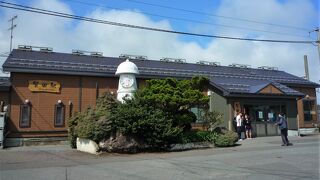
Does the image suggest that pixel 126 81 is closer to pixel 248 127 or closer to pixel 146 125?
pixel 146 125

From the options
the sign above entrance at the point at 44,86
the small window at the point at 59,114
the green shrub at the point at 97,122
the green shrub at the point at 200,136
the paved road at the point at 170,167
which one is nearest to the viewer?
the paved road at the point at 170,167

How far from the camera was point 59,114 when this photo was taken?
77.6 feet

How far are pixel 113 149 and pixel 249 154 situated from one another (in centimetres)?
604

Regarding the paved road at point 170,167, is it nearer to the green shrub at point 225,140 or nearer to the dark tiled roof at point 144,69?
the green shrub at point 225,140

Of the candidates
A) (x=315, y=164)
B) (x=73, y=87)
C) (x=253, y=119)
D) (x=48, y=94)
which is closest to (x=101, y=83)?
(x=73, y=87)

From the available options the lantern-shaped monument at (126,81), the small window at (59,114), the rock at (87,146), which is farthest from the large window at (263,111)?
the rock at (87,146)

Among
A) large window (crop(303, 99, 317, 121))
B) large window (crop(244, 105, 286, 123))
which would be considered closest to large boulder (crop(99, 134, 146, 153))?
large window (crop(244, 105, 286, 123))

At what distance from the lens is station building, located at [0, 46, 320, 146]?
22484 mm

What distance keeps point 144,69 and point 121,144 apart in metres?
11.3

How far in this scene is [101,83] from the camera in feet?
82.5

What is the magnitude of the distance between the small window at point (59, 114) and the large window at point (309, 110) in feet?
68.3

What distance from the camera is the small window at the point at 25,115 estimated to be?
22438 mm

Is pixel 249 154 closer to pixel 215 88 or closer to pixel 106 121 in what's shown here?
pixel 106 121

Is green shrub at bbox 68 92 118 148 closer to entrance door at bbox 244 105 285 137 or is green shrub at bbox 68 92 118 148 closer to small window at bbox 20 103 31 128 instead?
small window at bbox 20 103 31 128
